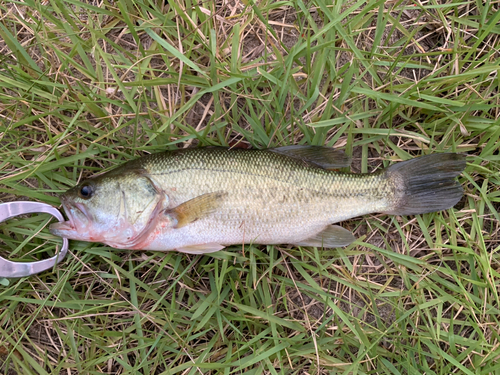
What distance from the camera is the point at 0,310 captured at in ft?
9.11

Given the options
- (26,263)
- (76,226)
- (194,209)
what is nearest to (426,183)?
(194,209)

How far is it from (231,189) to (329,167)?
86 centimetres

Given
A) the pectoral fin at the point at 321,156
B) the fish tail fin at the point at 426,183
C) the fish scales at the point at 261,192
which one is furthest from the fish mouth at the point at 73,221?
the fish tail fin at the point at 426,183

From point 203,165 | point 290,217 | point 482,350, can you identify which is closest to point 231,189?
point 203,165

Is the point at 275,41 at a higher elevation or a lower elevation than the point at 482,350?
higher

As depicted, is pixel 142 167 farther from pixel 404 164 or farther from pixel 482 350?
pixel 482 350

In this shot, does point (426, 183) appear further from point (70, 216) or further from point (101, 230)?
point (70, 216)

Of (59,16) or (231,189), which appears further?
(59,16)

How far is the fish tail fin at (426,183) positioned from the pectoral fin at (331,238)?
16.4 inches

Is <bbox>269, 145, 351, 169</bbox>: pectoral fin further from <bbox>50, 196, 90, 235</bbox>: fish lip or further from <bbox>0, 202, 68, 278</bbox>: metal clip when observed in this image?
<bbox>0, 202, 68, 278</bbox>: metal clip

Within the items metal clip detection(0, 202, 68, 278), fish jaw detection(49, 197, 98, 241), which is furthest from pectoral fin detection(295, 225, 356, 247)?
metal clip detection(0, 202, 68, 278)

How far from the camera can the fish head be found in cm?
247

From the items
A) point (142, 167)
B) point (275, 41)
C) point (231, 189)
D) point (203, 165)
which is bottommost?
point (231, 189)

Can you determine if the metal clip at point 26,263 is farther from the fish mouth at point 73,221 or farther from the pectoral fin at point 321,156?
the pectoral fin at point 321,156
